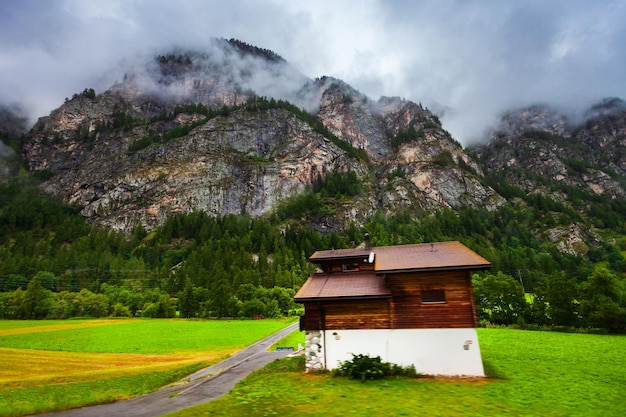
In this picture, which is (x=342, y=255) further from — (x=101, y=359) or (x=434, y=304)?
(x=101, y=359)

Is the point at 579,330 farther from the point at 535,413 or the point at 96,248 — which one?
the point at 96,248

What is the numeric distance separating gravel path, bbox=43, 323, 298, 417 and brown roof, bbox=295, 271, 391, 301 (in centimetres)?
758

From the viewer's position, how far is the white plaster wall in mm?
19672

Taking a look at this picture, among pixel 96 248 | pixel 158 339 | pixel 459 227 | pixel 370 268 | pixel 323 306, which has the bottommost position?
pixel 158 339

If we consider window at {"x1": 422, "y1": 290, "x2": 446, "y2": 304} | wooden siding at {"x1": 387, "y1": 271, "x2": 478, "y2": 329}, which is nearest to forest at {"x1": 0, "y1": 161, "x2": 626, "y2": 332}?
wooden siding at {"x1": 387, "y1": 271, "x2": 478, "y2": 329}

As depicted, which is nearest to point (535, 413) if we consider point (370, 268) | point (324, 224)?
point (370, 268)

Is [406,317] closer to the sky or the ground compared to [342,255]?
closer to the ground

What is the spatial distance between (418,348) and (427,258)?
6161 mm

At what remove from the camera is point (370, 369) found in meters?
19.4

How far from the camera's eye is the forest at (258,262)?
53.4m

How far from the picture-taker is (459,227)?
6481 inches

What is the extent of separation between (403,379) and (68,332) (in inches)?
2428

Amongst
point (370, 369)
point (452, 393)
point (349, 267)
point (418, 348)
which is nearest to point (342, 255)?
point (349, 267)

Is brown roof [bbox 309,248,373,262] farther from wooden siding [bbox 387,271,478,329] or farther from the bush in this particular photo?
the bush
